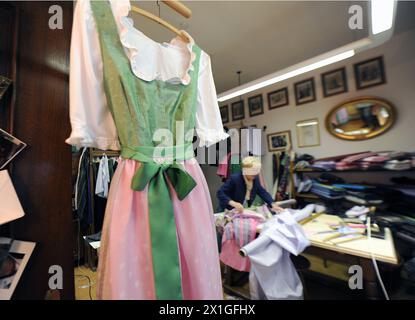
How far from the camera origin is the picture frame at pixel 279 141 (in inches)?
62.8

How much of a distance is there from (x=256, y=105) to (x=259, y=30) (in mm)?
529

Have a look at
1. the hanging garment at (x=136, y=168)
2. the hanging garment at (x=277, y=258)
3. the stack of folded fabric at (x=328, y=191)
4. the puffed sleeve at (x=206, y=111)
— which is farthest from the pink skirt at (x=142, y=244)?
the stack of folded fabric at (x=328, y=191)

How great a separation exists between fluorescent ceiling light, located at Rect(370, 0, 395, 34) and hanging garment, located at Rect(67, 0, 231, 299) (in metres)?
1.13

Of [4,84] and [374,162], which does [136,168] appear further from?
[374,162]

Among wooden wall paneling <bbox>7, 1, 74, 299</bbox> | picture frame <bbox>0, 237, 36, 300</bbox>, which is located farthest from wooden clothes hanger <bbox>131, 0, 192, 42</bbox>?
picture frame <bbox>0, 237, 36, 300</bbox>

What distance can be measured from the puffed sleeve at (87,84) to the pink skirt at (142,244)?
8 centimetres

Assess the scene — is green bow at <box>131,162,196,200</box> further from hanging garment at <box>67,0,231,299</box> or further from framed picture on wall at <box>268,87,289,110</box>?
framed picture on wall at <box>268,87,289,110</box>

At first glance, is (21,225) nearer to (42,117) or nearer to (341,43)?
(42,117)

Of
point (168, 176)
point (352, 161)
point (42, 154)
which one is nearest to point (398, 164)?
point (352, 161)

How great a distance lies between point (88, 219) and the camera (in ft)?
1.72

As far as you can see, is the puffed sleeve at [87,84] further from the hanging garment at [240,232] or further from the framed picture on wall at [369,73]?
the framed picture on wall at [369,73]

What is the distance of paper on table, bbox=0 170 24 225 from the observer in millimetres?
400

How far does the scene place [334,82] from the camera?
5.87ft
